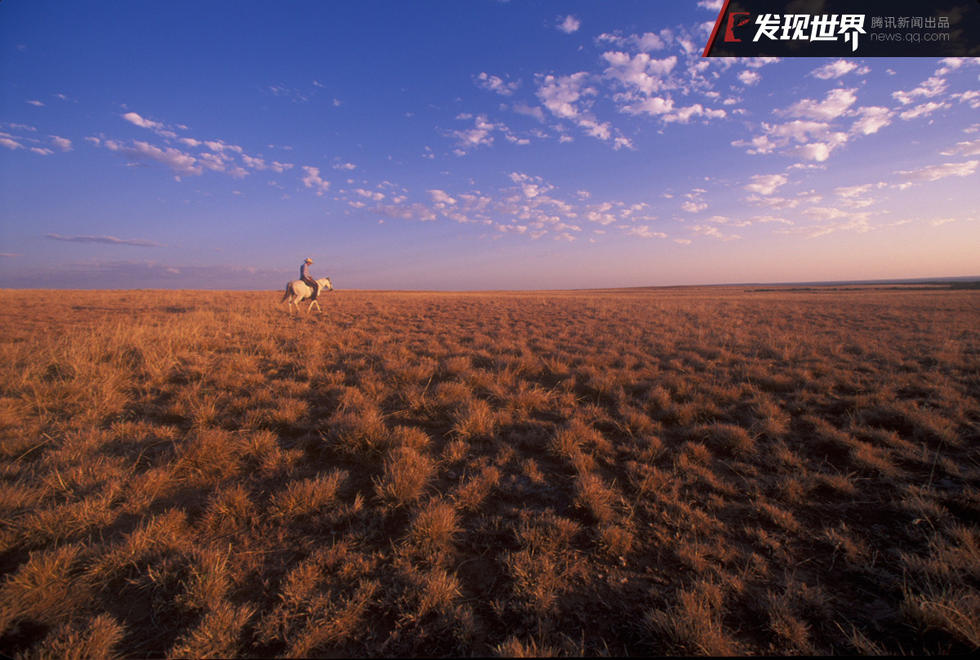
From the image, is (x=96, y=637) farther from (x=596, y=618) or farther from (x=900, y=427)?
(x=900, y=427)

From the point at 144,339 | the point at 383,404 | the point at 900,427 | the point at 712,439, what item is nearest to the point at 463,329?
the point at 383,404

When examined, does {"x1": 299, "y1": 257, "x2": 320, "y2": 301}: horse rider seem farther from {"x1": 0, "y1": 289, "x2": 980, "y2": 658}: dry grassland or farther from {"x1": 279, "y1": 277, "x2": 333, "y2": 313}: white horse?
{"x1": 0, "y1": 289, "x2": 980, "y2": 658}: dry grassland

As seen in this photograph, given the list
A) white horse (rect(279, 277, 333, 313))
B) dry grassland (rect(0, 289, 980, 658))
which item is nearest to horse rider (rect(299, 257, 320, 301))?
white horse (rect(279, 277, 333, 313))

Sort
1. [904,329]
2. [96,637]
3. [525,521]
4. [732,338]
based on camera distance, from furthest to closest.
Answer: [904,329] < [732,338] < [525,521] < [96,637]

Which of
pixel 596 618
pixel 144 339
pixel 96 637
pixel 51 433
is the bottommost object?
pixel 596 618

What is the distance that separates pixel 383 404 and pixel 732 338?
10446 mm

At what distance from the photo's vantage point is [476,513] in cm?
303

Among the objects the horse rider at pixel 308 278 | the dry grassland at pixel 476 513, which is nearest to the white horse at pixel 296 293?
the horse rider at pixel 308 278

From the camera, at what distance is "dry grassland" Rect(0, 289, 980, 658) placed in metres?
2.01

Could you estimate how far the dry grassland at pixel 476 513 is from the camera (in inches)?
79.3

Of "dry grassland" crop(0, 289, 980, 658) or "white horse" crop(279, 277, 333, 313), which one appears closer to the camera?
"dry grassland" crop(0, 289, 980, 658)

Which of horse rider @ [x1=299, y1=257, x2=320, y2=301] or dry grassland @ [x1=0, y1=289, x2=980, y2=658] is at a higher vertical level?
horse rider @ [x1=299, y1=257, x2=320, y2=301]

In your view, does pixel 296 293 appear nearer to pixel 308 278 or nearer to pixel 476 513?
pixel 308 278

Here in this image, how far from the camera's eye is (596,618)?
213 centimetres
